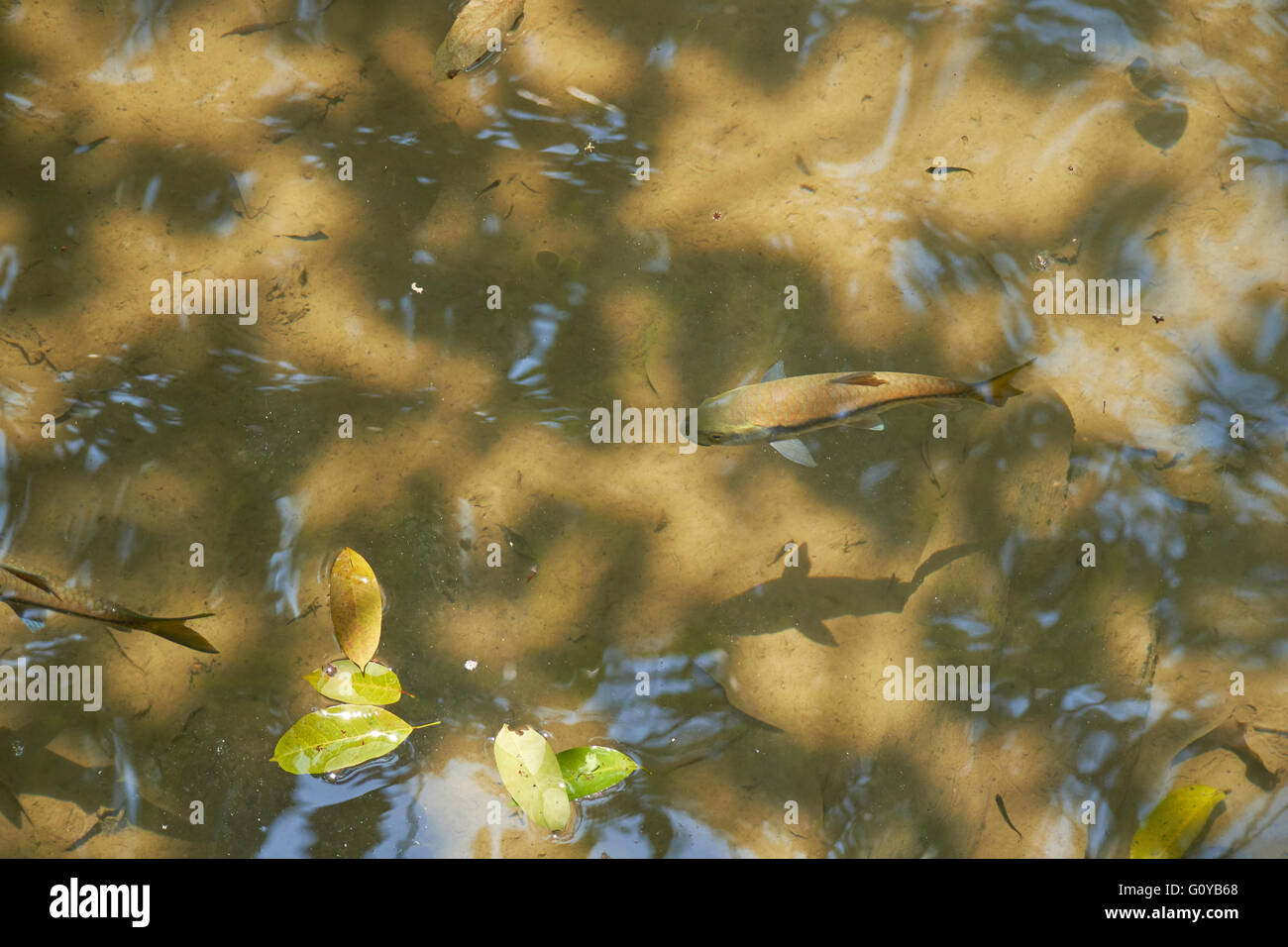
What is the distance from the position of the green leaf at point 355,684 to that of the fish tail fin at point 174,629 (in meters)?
0.51

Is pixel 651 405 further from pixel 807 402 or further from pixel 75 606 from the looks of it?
pixel 75 606

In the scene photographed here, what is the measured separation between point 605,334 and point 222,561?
2.02 metres

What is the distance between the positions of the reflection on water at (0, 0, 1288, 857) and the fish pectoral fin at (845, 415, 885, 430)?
177 millimetres

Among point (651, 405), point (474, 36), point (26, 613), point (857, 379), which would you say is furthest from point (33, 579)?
point (857, 379)

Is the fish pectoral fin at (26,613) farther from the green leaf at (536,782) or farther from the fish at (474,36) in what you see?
the fish at (474,36)

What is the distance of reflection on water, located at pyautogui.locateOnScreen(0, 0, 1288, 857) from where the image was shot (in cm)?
399

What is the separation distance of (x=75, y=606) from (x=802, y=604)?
3.13 metres

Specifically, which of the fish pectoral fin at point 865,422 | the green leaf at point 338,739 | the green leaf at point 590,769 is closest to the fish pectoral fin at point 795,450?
the fish pectoral fin at point 865,422

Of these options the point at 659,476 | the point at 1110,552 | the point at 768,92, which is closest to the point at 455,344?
the point at 659,476

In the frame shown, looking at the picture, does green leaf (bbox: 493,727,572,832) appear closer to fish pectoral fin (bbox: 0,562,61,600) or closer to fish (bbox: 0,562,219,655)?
fish (bbox: 0,562,219,655)

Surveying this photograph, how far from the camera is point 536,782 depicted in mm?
3822

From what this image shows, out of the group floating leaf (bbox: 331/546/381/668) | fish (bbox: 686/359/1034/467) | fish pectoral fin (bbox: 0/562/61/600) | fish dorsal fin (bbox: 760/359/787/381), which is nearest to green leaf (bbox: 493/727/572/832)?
floating leaf (bbox: 331/546/381/668)
